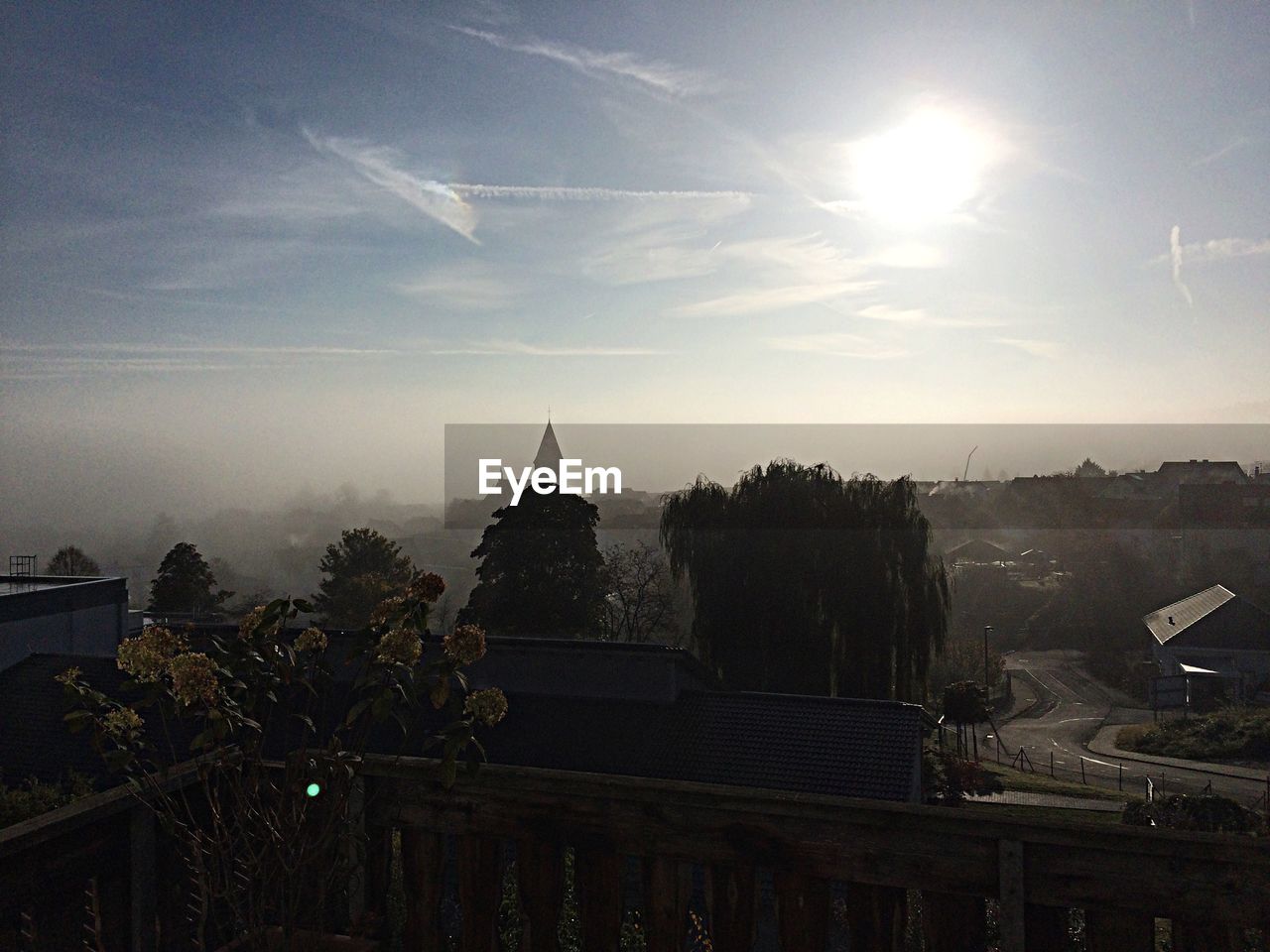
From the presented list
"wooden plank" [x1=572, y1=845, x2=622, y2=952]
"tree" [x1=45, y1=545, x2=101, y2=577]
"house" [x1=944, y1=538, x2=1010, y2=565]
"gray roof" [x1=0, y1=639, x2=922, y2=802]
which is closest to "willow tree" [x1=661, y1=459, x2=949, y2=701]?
"gray roof" [x1=0, y1=639, x2=922, y2=802]

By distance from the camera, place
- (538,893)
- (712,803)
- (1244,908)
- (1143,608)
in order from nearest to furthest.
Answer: (1244,908)
(712,803)
(538,893)
(1143,608)

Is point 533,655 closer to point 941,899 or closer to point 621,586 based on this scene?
point 941,899

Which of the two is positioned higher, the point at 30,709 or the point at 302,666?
the point at 302,666

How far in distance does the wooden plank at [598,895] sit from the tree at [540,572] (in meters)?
24.7

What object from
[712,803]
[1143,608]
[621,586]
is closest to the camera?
[712,803]

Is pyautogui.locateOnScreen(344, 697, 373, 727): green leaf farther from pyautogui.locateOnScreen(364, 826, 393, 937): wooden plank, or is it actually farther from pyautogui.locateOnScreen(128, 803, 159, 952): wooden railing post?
pyautogui.locateOnScreen(128, 803, 159, 952): wooden railing post

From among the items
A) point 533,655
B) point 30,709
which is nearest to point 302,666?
point 533,655

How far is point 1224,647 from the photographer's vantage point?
39438 millimetres

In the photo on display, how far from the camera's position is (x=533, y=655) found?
48.4ft

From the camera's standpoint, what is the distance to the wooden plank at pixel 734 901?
80.8 inches

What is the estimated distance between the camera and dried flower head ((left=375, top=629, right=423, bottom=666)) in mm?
2188

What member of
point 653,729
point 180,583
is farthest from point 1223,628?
point 180,583


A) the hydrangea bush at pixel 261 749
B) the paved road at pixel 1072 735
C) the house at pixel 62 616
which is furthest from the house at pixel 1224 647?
the hydrangea bush at pixel 261 749

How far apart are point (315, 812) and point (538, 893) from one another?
628 millimetres
